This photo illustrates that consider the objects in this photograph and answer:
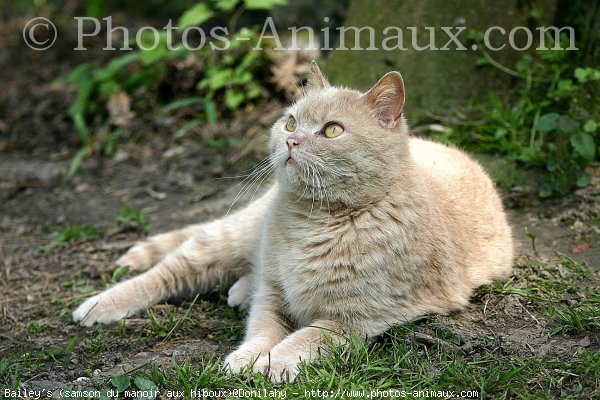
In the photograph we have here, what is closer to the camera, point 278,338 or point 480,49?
point 278,338

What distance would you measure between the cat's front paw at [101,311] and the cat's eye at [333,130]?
1.78 meters

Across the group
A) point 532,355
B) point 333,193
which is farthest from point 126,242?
point 532,355

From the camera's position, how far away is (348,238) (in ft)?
12.0

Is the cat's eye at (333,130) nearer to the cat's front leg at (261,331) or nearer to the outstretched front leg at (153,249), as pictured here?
the cat's front leg at (261,331)

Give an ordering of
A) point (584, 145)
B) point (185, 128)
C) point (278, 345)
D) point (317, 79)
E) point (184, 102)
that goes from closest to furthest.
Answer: point (278, 345), point (317, 79), point (584, 145), point (185, 128), point (184, 102)

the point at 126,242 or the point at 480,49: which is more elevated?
the point at 480,49

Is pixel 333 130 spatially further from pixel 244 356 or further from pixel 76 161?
pixel 76 161

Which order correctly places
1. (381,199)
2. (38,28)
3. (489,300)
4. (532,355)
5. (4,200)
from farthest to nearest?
(38,28), (4,200), (489,300), (381,199), (532,355)

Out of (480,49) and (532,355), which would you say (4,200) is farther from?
(532,355)

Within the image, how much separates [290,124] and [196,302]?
4.84 feet

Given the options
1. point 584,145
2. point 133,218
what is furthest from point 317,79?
point 133,218

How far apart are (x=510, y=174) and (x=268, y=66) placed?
3014 mm

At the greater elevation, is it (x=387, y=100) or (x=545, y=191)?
(x=387, y=100)

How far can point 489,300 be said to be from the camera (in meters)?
4.04
